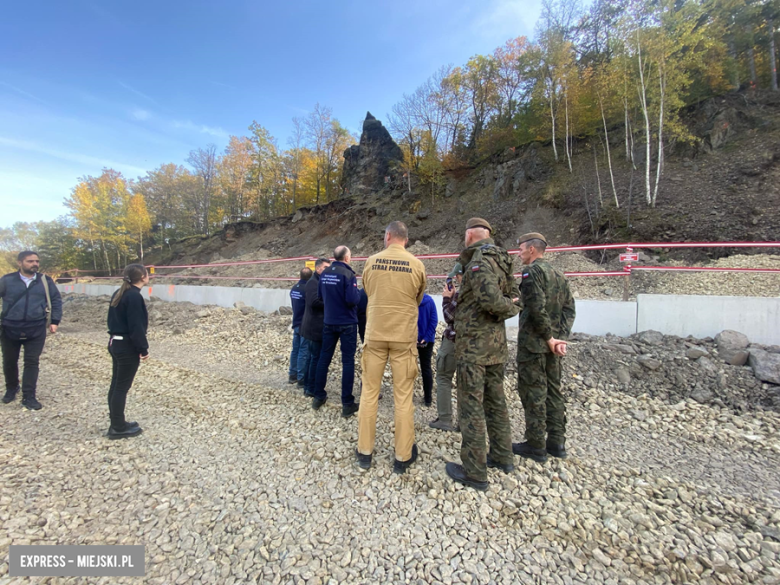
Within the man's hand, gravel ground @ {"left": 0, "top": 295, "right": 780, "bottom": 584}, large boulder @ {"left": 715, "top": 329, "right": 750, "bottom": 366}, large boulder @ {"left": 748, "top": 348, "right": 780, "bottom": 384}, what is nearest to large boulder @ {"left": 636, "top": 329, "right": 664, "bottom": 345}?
large boulder @ {"left": 715, "top": 329, "right": 750, "bottom": 366}

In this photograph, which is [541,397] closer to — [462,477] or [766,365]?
[462,477]

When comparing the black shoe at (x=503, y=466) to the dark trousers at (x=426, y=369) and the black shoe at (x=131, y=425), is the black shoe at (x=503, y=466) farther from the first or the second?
the black shoe at (x=131, y=425)

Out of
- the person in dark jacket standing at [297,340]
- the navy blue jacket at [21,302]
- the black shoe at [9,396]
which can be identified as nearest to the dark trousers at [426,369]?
the person in dark jacket standing at [297,340]

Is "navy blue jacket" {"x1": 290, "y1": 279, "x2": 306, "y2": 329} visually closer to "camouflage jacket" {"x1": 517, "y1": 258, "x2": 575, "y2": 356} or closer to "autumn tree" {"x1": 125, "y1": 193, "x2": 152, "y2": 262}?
"camouflage jacket" {"x1": 517, "y1": 258, "x2": 575, "y2": 356}

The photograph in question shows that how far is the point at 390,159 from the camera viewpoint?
27891mm

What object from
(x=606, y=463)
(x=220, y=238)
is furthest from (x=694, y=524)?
(x=220, y=238)

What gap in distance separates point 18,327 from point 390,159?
27.0 meters

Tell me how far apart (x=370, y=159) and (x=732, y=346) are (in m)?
28.1

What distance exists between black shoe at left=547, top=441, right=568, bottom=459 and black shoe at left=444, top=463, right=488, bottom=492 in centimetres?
98

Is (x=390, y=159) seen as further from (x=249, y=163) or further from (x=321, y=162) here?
(x=249, y=163)

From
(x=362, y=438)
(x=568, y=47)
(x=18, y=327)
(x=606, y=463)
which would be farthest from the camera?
(x=568, y=47)

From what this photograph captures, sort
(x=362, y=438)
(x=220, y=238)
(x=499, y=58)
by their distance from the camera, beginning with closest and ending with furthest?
(x=362, y=438)
(x=499, y=58)
(x=220, y=238)

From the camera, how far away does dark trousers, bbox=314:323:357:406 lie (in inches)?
148

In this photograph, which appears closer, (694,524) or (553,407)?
(694,524)
